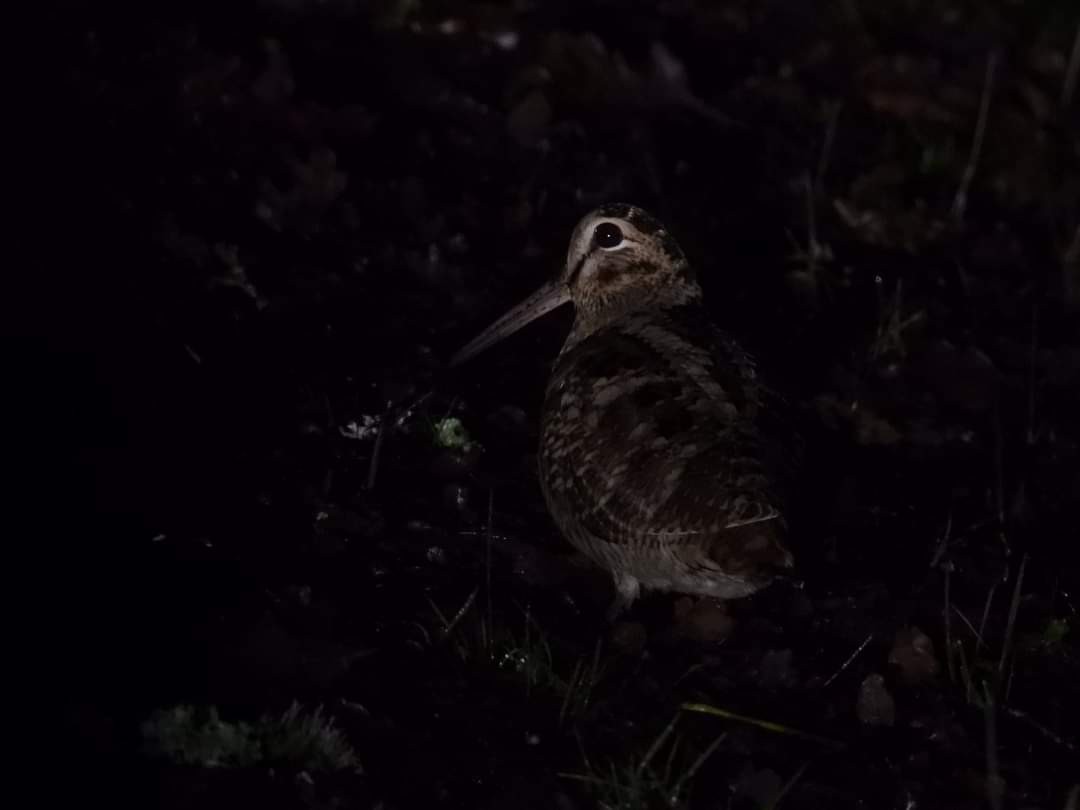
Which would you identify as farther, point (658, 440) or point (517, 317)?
point (517, 317)

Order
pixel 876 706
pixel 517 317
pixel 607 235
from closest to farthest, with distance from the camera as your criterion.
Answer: pixel 876 706 → pixel 607 235 → pixel 517 317

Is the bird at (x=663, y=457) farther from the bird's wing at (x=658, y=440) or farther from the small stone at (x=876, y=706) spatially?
the small stone at (x=876, y=706)

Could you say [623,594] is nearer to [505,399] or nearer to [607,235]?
[505,399]

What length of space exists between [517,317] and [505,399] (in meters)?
0.33

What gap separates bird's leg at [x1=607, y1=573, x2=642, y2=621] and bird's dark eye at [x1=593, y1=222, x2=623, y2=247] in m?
1.43

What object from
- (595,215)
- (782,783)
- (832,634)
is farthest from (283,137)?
(782,783)

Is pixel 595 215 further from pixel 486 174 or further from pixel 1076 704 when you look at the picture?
pixel 1076 704

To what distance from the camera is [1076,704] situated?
4836 mm

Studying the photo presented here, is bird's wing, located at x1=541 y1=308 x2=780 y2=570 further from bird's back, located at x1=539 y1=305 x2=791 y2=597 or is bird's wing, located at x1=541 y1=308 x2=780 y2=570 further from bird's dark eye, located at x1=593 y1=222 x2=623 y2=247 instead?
bird's dark eye, located at x1=593 y1=222 x2=623 y2=247

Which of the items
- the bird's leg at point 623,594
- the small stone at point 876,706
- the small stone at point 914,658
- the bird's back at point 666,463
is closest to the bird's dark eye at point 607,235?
the bird's back at point 666,463

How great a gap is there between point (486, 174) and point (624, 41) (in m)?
1.56

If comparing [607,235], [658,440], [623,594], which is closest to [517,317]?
[607,235]

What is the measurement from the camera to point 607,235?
5.74 meters

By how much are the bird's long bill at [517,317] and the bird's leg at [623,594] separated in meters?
1.30
